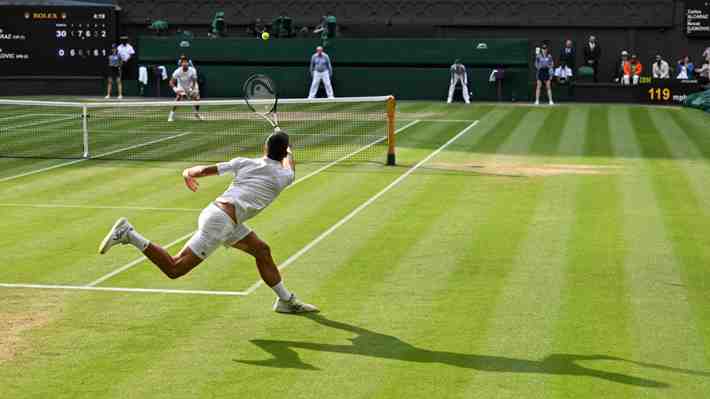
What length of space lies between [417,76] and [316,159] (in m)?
22.6

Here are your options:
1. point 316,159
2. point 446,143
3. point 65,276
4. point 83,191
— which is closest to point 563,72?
point 446,143

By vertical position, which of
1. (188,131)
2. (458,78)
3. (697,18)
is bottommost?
(188,131)

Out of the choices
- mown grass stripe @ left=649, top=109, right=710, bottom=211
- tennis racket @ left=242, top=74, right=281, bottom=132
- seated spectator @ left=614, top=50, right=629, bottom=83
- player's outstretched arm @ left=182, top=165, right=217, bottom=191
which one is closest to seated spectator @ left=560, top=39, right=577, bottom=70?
seated spectator @ left=614, top=50, right=629, bottom=83

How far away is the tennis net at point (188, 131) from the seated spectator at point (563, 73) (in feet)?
36.6

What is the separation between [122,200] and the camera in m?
18.9

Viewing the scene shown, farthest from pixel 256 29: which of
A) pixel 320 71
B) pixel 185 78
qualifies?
pixel 185 78

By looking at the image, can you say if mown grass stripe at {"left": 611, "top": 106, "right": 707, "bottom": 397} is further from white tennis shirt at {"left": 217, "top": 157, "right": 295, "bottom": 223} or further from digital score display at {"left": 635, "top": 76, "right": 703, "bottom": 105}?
digital score display at {"left": 635, "top": 76, "right": 703, "bottom": 105}

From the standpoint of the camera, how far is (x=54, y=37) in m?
46.7

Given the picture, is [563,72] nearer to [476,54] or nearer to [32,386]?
[476,54]

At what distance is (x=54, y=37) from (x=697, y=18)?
89.9 ft

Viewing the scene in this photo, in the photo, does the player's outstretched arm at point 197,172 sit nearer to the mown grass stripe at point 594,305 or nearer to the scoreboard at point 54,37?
the mown grass stripe at point 594,305

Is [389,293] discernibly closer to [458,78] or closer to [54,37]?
[458,78]

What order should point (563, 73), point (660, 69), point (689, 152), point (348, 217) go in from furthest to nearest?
point (563, 73)
point (660, 69)
point (689, 152)
point (348, 217)

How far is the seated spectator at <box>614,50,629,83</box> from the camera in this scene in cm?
4788
